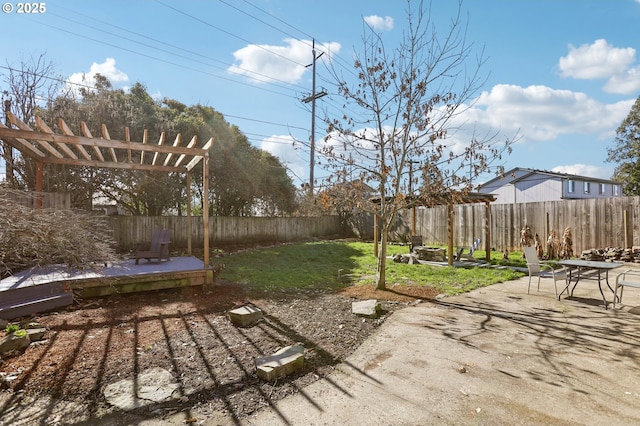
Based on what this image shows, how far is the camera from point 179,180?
12.5m

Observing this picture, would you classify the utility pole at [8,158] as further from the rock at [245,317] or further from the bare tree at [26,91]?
the rock at [245,317]

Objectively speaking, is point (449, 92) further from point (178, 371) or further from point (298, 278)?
point (178, 371)

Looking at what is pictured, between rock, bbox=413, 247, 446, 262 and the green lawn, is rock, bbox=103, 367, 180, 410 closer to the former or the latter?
the green lawn

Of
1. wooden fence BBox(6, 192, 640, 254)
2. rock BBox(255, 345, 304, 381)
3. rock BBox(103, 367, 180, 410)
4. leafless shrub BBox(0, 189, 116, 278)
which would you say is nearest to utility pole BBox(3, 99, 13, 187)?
wooden fence BBox(6, 192, 640, 254)

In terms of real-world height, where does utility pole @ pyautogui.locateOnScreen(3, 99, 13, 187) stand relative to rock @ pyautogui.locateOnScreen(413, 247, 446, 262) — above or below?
above

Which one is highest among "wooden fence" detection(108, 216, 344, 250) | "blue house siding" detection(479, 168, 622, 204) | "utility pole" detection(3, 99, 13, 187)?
"blue house siding" detection(479, 168, 622, 204)

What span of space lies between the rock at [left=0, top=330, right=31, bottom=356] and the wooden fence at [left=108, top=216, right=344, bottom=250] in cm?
767

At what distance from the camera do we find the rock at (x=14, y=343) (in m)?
3.18

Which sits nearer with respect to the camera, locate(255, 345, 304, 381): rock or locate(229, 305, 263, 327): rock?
locate(255, 345, 304, 381): rock

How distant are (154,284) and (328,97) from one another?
486 cm

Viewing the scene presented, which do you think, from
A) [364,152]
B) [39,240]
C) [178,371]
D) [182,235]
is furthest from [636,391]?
[182,235]

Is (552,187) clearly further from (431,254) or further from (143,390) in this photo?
(143,390)

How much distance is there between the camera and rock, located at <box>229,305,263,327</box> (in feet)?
13.4

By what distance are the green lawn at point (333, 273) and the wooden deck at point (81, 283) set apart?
1.31 meters
